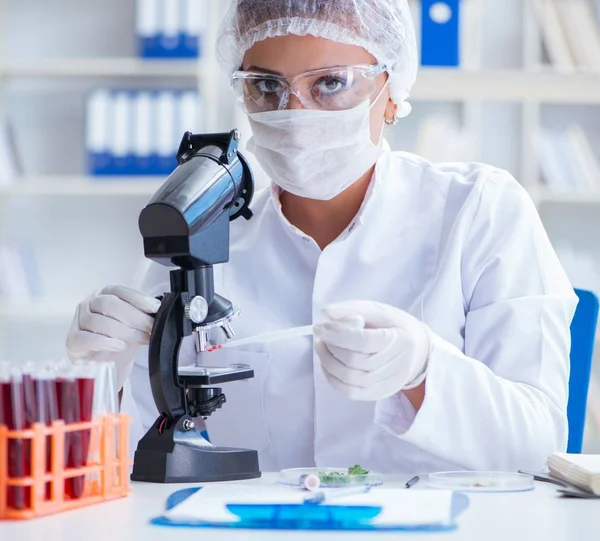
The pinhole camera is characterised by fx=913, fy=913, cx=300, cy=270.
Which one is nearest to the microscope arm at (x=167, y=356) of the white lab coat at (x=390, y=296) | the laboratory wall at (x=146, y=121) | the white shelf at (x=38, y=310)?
the white lab coat at (x=390, y=296)

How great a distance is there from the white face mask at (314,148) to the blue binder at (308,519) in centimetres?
76

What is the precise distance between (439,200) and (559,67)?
2.19m

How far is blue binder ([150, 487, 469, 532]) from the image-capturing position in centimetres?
86

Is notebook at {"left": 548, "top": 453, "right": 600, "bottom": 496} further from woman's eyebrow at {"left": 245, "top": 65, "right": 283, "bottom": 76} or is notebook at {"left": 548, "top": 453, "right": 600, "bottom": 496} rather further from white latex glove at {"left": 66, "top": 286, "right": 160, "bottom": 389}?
woman's eyebrow at {"left": 245, "top": 65, "right": 283, "bottom": 76}

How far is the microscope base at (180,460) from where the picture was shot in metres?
1.14

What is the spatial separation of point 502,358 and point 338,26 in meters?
0.62

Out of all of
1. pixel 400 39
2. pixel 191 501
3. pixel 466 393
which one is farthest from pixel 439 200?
pixel 191 501

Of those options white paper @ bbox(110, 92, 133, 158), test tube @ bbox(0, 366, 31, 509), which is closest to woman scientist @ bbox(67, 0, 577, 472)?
test tube @ bbox(0, 366, 31, 509)

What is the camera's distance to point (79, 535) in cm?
83

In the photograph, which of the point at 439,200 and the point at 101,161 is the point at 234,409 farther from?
the point at 101,161

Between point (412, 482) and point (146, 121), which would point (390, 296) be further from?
point (146, 121)

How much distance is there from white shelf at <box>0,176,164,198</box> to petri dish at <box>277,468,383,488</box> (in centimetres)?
254

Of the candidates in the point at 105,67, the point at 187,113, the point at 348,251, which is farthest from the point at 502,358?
the point at 105,67

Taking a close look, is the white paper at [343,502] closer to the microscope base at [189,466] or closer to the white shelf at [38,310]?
the microscope base at [189,466]
